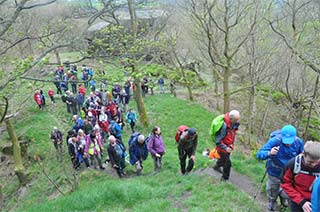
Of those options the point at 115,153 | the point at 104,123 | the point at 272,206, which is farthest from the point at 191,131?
the point at 104,123

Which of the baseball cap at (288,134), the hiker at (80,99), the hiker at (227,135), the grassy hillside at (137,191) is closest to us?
the baseball cap at (288,134)

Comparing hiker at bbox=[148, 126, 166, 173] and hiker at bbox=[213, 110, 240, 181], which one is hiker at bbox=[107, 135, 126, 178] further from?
hiker at bbox=[213, 110, 240, 181]

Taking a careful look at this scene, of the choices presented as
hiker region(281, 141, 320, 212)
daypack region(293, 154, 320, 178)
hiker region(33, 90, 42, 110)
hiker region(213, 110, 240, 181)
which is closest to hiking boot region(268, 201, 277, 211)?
hiker region(213, 110, 240, 181)

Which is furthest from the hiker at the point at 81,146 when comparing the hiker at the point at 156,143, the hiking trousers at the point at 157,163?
the hiker at the point at 156,143

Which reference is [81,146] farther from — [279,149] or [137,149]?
[279,149]

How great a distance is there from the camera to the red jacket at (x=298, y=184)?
4977 mm

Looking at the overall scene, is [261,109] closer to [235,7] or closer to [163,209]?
[235,7]

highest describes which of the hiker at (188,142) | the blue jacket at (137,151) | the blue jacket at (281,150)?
the blue jacket at (281,150)

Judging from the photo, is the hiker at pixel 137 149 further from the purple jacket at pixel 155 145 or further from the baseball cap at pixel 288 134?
the baseball cap at pixel 288 134

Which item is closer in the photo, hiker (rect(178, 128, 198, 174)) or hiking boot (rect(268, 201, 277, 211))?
hiking boot (rect(268, 201, 277, 211))

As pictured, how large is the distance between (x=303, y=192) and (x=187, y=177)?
5.19m

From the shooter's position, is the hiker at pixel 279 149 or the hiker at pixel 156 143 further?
the hiker at pixel 156 143

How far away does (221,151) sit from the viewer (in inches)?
326

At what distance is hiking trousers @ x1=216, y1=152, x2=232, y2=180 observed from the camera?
27.5ft
